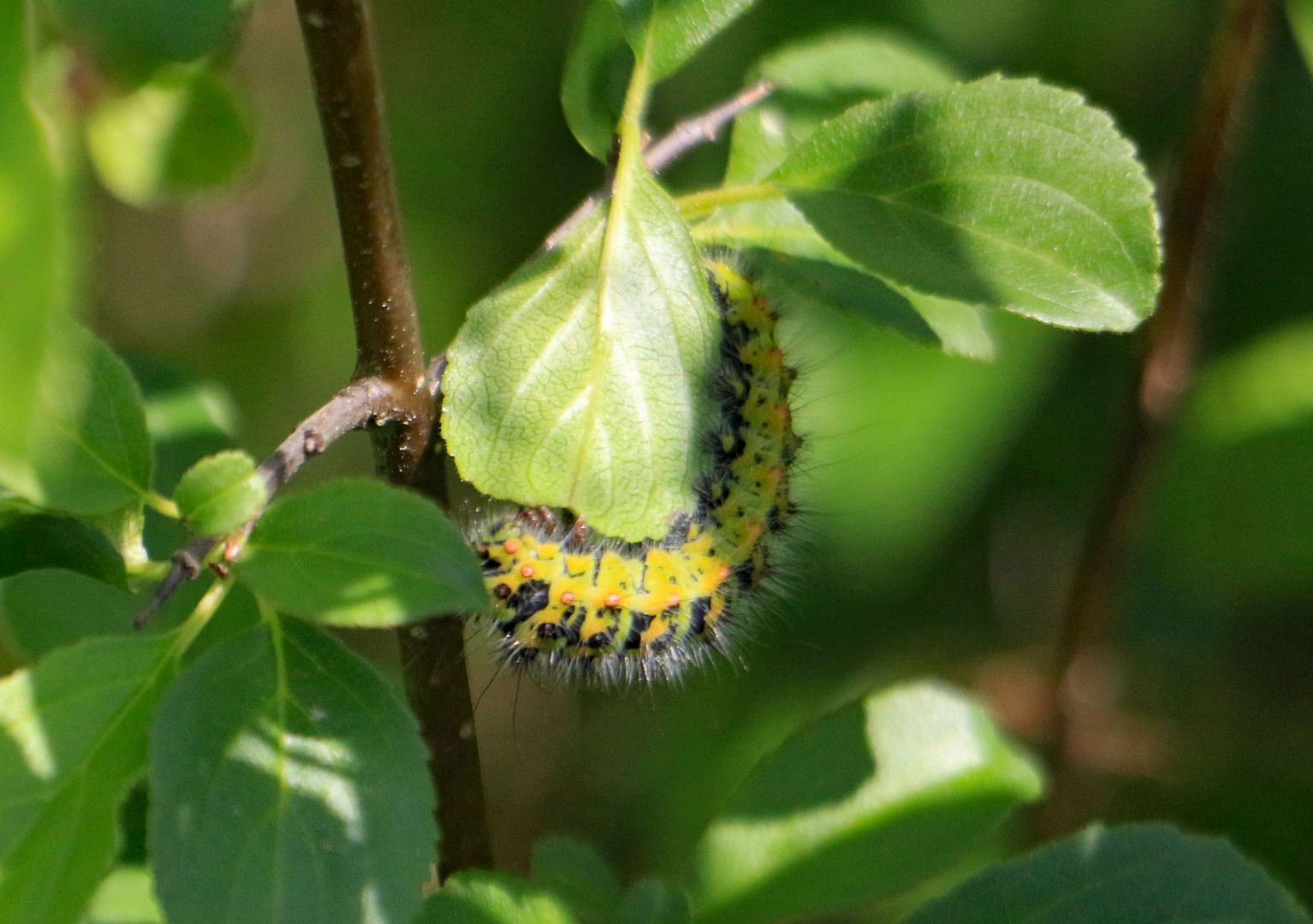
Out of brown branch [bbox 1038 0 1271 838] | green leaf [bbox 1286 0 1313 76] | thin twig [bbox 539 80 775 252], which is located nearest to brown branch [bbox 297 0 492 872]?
thin twig [bbox 539 80 775 252]

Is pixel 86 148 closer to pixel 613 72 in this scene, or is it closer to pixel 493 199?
pixel 613 72

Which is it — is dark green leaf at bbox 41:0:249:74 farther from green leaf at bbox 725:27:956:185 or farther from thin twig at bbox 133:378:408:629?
green leaf at bbox 725:27:956:185

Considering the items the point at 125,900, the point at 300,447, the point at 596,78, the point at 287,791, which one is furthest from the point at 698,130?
the point at 125,900

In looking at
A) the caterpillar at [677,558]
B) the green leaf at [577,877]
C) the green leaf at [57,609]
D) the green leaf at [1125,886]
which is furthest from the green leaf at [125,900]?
the green leaf at [1125,886]

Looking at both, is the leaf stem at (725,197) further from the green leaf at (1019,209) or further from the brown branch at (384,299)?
the brown branch at (384,299)

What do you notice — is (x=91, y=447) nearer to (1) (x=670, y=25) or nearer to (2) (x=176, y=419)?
(2) (x=176, y=419)

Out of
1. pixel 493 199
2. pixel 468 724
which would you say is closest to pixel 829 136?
pixel 468 724
